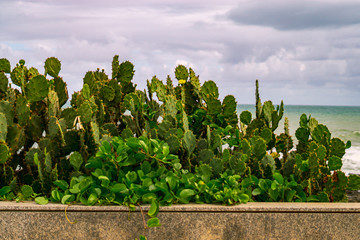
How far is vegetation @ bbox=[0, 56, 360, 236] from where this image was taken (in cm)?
341

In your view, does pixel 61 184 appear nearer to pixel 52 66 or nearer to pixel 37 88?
pixel 37 88

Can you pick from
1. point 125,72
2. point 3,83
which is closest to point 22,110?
point 3,83

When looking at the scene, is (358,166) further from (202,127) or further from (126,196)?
(126,196)

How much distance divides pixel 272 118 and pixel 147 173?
1.62m

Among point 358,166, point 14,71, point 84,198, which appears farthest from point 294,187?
point 358,166

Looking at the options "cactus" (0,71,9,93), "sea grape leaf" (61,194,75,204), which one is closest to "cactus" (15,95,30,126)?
"cactus" (0,71,9,93)

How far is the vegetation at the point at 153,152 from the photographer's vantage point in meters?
3.41

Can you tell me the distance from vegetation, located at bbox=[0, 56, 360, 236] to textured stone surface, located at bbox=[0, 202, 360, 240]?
10 centimetres

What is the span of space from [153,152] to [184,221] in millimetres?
662

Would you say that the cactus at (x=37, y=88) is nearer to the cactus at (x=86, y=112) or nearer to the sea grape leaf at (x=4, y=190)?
the cactus at (x=86, y=112)

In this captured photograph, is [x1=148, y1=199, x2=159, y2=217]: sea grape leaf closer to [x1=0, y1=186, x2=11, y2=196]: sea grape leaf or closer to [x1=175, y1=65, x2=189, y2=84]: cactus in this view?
[x1=0, y1=186, x2=11, y2=196]: sea grape leaf

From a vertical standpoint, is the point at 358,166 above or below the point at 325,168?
below

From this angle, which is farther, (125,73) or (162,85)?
(125,73)

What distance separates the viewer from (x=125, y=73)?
4594 millimetres
